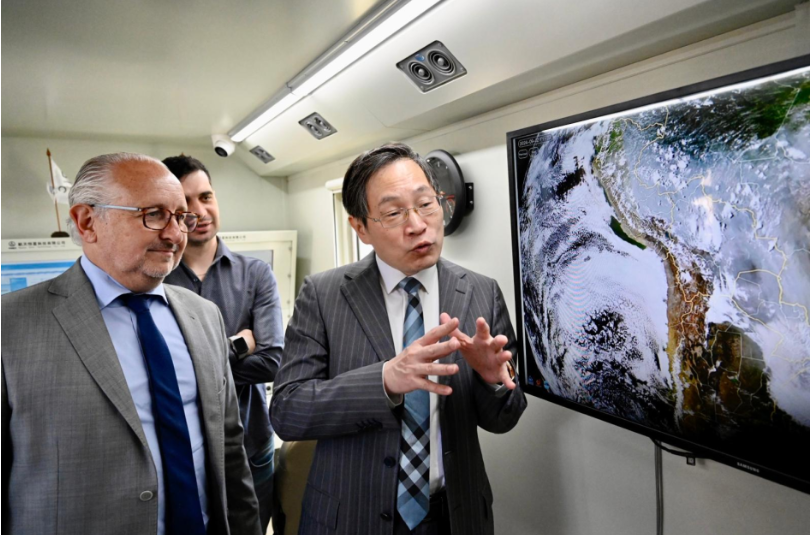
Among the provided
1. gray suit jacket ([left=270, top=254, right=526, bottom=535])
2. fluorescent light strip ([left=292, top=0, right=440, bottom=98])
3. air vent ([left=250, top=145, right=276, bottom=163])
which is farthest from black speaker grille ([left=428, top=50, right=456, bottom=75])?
air vent ([left=250, top=145, right=276, bottom=163])

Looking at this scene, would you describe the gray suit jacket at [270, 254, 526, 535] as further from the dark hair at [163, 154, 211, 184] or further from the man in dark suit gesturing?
the dark hair at [163, 154, 211, 184]

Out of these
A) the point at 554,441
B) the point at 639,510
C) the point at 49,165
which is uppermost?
the point at 49,165

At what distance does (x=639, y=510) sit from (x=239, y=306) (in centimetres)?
179

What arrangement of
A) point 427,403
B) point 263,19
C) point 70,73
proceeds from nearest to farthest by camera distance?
point 427,403
point 263,19
point 70,73

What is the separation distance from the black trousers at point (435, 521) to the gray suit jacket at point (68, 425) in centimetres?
67

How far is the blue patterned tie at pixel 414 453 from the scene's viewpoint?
1.23m

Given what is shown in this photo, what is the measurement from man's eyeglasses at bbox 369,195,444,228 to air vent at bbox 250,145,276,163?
2797 millimetres


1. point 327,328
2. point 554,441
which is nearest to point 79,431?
point 327,328

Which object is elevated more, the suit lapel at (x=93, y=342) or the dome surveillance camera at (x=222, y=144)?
the dome surveillance camera at (x=222, y=144)

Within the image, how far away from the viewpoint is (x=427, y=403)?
1.33m

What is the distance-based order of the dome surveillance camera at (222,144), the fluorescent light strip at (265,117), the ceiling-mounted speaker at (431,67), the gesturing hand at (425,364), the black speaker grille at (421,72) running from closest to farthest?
the gesturing hand at (425,364), the ceiling-mounted speaker at (431,67), the black speaker grille at (421,72), the fluorescent light strip at (265,117), the dome surveillance camera at (222,144)

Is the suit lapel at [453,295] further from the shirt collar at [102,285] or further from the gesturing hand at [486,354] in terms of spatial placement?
the shirt collar at [102,285]

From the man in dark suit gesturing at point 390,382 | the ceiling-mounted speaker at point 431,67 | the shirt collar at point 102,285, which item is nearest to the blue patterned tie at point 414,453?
the man in dark suit gesturing at point 390,382

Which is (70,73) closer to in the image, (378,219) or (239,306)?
(239,306)
